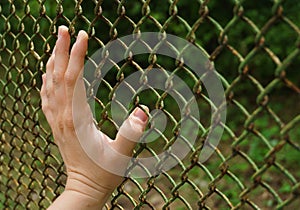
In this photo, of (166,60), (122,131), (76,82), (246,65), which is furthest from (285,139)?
(166,60)

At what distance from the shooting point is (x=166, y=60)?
4891 millimetres

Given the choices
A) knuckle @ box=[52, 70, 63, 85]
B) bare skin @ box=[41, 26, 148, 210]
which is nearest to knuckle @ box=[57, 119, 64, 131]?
bare skin @ box=[41, 26, 148, 210]

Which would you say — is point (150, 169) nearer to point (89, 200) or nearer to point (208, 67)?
point (89, 200)

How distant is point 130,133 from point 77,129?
0.15m

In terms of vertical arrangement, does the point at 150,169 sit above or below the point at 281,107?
above

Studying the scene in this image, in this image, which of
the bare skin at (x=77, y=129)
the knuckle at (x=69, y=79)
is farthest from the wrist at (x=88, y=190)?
the knuckle at (x=69, y=79)

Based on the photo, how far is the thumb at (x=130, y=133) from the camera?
60.6 inches

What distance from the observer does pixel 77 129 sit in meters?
1.57

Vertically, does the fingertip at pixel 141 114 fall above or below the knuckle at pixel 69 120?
above

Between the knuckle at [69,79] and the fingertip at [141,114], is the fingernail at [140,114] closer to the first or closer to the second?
the fingertip at [141,114]

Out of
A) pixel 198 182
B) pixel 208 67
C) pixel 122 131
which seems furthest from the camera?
pixel 198 182

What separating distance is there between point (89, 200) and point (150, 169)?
0.25 meters

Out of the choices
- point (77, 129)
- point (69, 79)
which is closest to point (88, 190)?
point (77, 129)

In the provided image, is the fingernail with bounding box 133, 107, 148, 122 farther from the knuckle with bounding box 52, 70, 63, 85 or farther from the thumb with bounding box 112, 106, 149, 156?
the knuckle with bounding box 52, 70, 63, 85
